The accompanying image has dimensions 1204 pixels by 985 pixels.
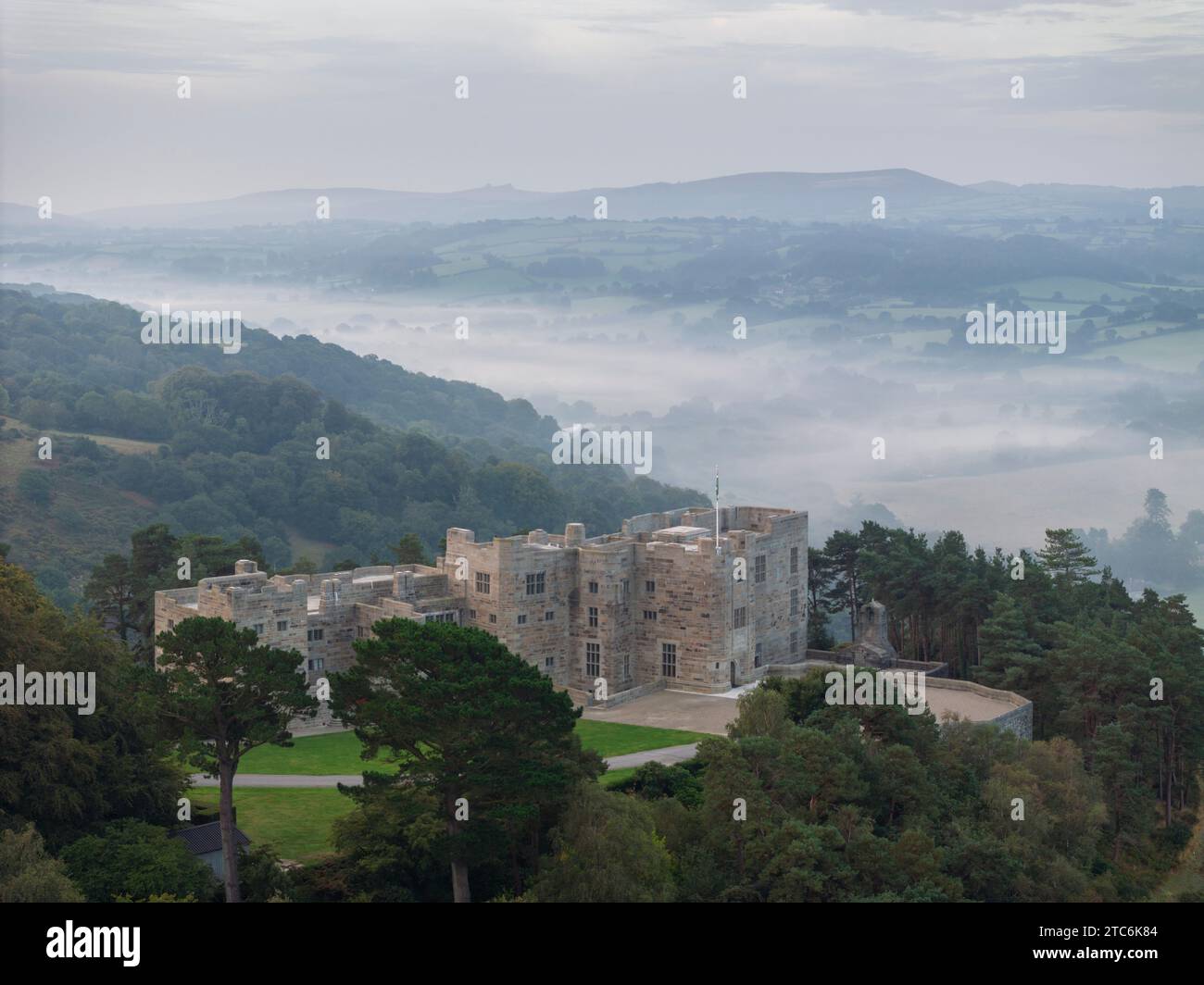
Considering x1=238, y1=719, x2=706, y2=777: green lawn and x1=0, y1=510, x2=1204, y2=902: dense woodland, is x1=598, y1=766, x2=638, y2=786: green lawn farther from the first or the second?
x1=238, y1=719, x2=706, y2=777: green lawn

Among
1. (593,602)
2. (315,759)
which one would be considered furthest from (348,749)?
(593,602)

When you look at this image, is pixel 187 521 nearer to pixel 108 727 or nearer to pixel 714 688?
pixel 714 688

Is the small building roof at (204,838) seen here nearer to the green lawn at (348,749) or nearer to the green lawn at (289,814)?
the green lawn at (289,814)

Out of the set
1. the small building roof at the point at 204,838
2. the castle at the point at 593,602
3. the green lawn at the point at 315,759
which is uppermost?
the castle at the point at 593,602

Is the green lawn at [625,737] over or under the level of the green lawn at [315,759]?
under

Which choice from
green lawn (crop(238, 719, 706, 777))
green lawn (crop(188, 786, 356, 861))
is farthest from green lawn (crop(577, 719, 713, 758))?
green lawn (crop(188, 786, 356, 861))

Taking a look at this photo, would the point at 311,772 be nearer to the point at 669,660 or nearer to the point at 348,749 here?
the point at 348,749

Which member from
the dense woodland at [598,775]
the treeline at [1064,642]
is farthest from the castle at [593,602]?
the treeline at [1064,642]
